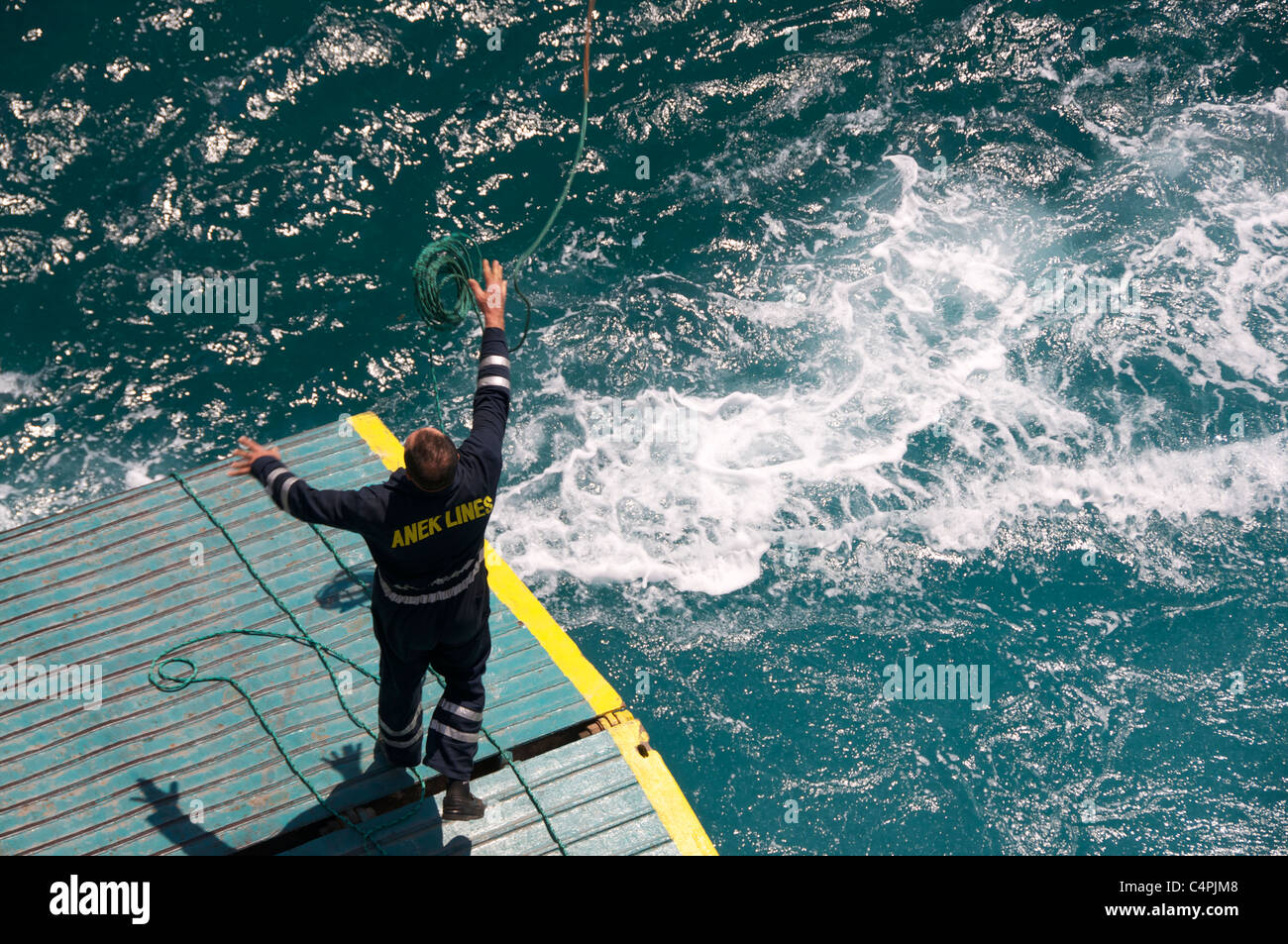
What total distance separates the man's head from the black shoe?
6.26ft

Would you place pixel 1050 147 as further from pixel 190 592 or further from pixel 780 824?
pixel 190 592

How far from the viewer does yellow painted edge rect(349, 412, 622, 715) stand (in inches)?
262

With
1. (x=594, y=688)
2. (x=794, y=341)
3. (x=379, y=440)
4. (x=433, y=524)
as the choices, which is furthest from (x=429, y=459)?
(x=794, y=341)

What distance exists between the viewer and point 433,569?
504cm

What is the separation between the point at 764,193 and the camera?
1259 cm

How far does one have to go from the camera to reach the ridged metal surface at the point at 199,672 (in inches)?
228

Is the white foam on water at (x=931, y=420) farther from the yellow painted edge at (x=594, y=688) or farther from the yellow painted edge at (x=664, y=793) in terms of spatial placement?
the yellow painted edge at (x=664, y=793)

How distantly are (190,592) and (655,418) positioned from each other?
5.69 metres

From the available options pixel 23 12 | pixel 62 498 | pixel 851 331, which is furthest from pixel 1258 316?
pixel 23 12

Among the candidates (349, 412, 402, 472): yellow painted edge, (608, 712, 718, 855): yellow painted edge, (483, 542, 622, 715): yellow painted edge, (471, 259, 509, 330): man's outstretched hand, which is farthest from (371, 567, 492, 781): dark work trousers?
(349, 412, 402, 472): yellow painted edge

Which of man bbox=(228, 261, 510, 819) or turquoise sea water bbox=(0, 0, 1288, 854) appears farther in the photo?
turquoise sea water bbox=(0, 0, 1288, 854)

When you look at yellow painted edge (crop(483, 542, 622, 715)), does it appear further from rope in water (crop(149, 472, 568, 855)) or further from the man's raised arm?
the man's raised arm

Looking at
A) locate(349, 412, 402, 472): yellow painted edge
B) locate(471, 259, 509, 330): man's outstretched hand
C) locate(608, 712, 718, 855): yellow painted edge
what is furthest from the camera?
locate(349, 412, 402, 472): yellow painted edge

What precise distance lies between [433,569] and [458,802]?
4.91ft
